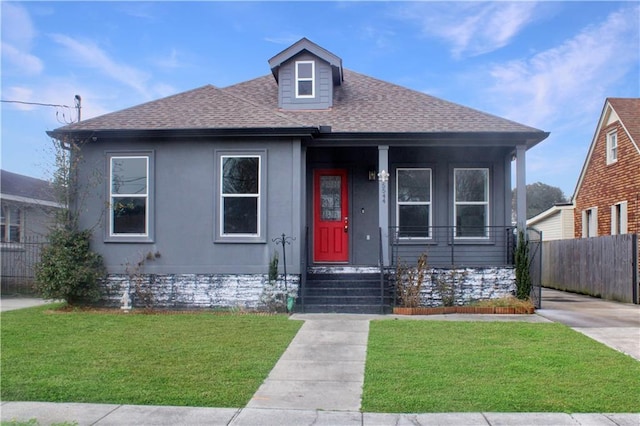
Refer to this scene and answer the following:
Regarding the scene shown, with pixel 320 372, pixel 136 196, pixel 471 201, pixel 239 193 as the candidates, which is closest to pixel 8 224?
pixel 136 196

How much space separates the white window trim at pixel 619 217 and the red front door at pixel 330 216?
401 inches

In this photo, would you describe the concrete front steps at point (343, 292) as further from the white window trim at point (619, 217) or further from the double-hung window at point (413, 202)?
the white window trim at point (619, 217)

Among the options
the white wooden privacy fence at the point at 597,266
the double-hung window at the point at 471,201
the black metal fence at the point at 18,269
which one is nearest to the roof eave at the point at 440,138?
the double-hung window at the point at 471,201

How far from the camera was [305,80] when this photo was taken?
13508 mm

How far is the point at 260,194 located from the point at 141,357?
5181 millimetres

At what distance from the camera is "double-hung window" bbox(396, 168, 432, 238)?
41.9 ft

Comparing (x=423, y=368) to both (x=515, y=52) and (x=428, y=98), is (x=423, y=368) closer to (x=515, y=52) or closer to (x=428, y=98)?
(x=428, y=98)

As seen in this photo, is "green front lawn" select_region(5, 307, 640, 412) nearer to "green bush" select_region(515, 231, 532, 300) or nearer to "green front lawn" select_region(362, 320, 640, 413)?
"green front lawn" select_region(362, 320, 640, 413)

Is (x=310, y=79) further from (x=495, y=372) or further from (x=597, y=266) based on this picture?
(x=597, y=266)

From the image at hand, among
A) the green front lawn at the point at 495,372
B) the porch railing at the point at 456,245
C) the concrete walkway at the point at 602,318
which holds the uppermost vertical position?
the porch railing at the point at 456,245

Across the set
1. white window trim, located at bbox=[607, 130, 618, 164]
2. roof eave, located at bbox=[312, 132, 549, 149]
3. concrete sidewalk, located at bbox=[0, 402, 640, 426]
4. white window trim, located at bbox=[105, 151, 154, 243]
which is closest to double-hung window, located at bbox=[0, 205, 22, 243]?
white window trim, located at bbox=[105, 151, 154, 243]

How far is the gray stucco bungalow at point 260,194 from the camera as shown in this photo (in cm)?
1131

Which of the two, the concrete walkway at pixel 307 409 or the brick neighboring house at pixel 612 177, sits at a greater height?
the brick neighboring house at pixel 612 177

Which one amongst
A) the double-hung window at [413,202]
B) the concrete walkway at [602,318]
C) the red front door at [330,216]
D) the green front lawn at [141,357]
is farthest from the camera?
the red front door at [330,216]
